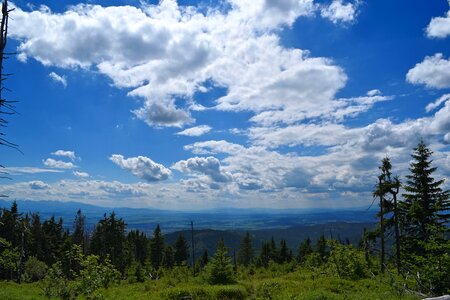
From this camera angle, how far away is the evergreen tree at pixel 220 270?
32.4 metres

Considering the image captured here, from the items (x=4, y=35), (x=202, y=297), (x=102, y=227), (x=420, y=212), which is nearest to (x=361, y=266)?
(x=420, y=212)

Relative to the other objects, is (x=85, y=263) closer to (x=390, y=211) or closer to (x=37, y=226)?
(x=390, y=211)

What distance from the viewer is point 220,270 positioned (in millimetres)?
32719

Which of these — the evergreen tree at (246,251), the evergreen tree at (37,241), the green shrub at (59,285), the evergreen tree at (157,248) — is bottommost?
the evergreen tree at (246,251)

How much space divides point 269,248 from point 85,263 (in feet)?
271

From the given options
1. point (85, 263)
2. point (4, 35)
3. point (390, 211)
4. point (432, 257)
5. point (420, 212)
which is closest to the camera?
point (4, 35)

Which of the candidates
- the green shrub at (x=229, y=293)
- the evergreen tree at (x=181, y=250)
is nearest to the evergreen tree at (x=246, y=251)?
the evergreen tree at (x=181, y=250)

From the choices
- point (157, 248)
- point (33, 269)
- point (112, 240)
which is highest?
point (112, 240)

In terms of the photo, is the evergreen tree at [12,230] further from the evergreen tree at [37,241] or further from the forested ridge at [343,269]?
the evergreen tree at [37,241]

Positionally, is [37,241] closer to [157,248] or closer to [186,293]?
[157,248]

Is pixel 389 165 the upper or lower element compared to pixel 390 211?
upper

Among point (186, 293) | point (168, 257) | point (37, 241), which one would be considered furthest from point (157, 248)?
point (186, 293)

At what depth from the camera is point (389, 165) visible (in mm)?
36312

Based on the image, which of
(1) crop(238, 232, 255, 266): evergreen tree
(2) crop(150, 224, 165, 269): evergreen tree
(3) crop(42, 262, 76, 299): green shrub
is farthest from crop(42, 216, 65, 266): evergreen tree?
(3) crop(42, 262, 76, 299): green shrub
